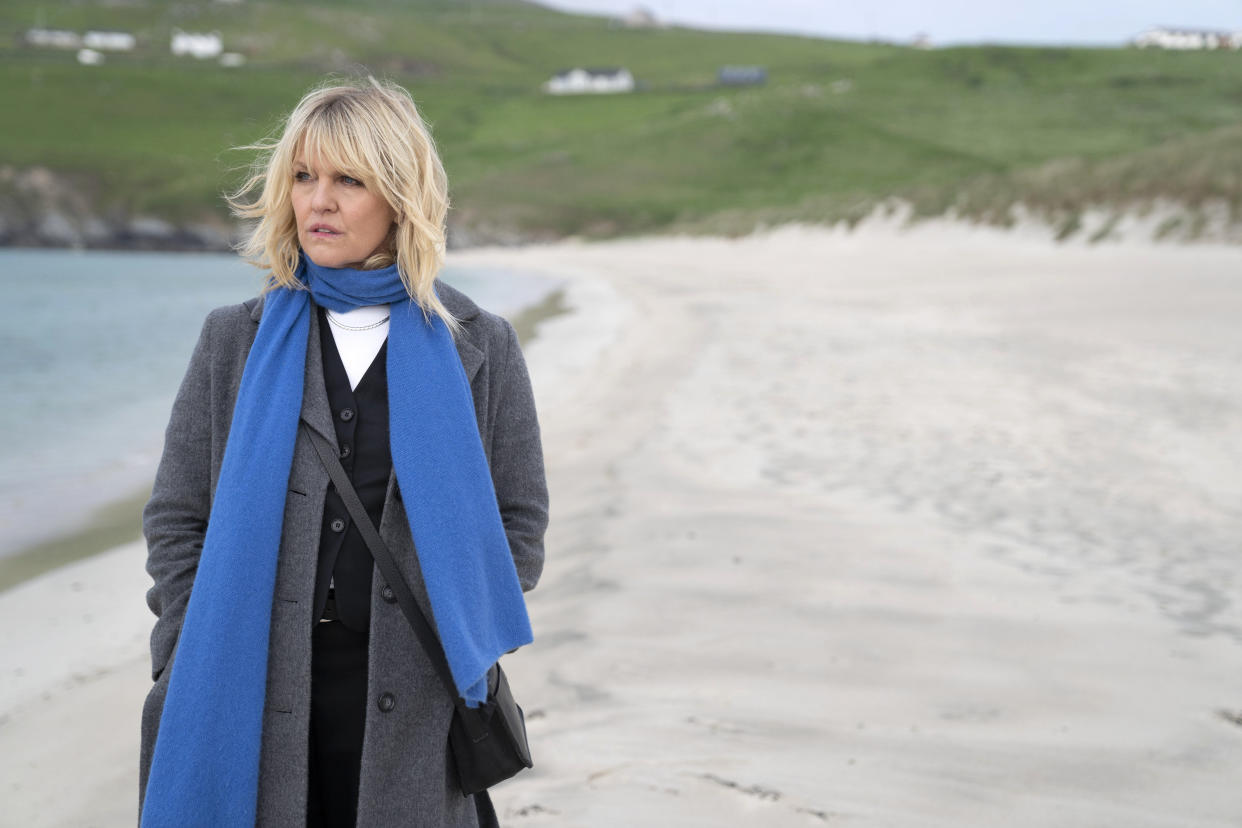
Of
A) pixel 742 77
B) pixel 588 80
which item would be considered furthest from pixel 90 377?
pixel 588 80

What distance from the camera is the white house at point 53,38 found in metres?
99.8

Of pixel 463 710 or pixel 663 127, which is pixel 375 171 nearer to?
pixel 463 710

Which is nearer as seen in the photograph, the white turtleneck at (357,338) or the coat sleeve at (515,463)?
the white turtleneck at (357,338)

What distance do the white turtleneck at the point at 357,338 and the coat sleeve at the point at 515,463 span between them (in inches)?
8.8

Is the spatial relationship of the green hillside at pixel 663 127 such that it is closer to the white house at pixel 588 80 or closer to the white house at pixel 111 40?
the white house at pixel 588 80

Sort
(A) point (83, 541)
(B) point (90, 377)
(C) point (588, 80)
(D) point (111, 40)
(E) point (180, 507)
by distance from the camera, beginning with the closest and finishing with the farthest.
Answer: (E) point (180, 507) → (A) point (83, 541) → (B) point (90, 377) → (C) point (588, 80) → (D) point (111, 40)

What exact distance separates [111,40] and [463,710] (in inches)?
4884

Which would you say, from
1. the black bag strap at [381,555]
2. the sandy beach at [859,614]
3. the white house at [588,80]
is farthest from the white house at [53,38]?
the black bag strap at [381,555]

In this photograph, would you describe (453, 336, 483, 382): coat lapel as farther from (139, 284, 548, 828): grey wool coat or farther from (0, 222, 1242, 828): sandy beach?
(0, 222, 1242, 828): sandy beach

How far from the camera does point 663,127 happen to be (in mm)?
65438

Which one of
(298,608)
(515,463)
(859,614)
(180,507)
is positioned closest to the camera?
(298,608)

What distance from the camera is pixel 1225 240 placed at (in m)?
14.0

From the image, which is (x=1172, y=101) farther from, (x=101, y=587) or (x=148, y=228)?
(x=101, y=587)

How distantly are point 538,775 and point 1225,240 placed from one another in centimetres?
1376
